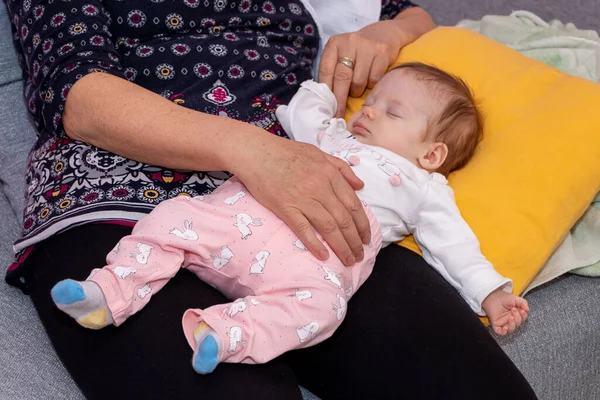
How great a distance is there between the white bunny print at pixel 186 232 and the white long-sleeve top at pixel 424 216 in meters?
0.31

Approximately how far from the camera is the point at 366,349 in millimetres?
1054

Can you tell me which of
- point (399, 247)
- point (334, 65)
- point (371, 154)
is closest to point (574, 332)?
point (399, 247)

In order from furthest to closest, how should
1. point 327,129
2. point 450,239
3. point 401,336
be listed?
point 327,129
point 450,239
point 401,336

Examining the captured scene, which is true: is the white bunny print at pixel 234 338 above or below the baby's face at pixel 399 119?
below

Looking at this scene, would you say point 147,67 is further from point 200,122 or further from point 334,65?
point 334,65

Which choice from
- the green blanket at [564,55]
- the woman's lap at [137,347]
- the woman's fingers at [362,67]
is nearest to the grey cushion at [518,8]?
the green blanket at [564,55]

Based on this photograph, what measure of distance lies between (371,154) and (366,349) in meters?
0.35

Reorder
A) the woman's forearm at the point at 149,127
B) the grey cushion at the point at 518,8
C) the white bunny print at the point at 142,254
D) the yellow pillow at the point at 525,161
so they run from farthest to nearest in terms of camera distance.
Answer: the grey cushion at the point at 518,8 → the yellow pillow at the point at 525,161 → the woman's forearm at the point at 149,127 → the white bunny print at the point at 142,254

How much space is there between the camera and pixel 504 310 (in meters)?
1.17

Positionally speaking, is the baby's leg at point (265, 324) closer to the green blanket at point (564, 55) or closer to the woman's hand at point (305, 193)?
the woman's hand at point (305, 193)

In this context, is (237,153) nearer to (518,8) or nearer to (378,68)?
(378,68)

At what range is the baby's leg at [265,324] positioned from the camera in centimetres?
90

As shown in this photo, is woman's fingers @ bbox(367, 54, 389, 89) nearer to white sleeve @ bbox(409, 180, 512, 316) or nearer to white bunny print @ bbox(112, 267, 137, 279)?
white sleeve @ bbox(409, 180, 512, 316)

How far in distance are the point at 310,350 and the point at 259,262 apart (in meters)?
0.17
